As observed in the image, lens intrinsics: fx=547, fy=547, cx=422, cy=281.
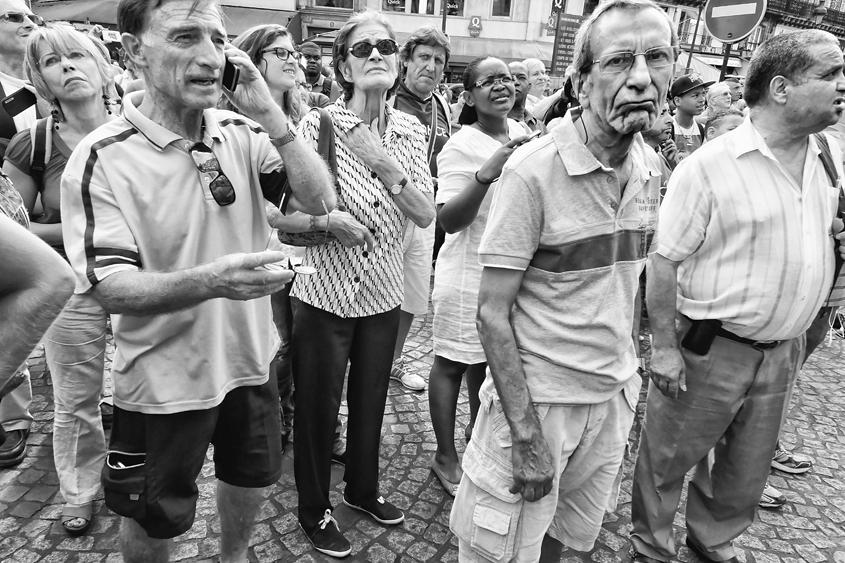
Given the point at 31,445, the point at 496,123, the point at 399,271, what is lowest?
the point at 31,445

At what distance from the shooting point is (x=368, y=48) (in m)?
2.46

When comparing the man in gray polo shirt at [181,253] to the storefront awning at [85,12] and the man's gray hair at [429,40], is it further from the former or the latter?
the storefront awning at [85,12]

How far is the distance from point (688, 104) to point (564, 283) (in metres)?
4.69

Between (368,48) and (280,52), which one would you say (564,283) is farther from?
(280,52)

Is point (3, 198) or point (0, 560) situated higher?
point (3, 198)

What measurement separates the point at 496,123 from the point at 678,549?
246 cm

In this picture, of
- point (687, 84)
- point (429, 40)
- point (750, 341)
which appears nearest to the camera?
point (750, 341)

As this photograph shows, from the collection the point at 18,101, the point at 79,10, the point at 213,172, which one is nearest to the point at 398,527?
the point at 213,172

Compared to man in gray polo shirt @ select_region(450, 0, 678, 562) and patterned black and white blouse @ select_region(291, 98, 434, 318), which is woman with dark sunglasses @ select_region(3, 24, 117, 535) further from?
man in gray polo shirt @ select_region(450, 0, 678, 562)

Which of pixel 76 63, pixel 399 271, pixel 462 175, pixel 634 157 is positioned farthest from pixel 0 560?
pixel 634 157

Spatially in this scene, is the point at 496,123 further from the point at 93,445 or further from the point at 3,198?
the point at 93,445

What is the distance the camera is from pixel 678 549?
2822 mm

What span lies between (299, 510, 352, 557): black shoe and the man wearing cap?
4611 millimetres

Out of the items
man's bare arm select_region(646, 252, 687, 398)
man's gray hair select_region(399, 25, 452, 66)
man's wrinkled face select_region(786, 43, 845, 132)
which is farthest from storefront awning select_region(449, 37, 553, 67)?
man's bare arm select_region(646, 252, 687, 398)
